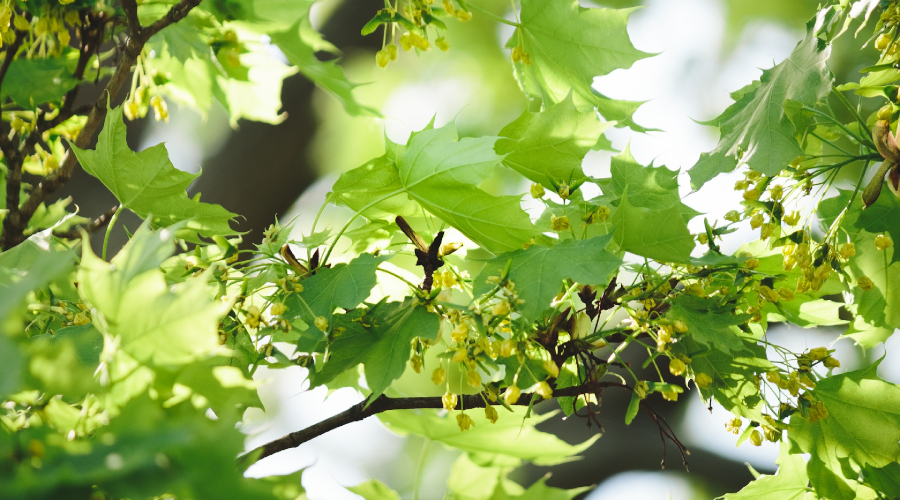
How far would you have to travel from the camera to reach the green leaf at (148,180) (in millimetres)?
637

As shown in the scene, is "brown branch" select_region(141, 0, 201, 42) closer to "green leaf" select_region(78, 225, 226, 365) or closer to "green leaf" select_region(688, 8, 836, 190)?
"green leaf" select_region(78, 225, 226, 365)

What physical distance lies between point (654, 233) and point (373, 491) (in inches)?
16.5

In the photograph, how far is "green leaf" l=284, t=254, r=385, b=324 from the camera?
51cm

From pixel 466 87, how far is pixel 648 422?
159 cm

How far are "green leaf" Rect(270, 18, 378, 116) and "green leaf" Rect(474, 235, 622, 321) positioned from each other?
21.8 inches

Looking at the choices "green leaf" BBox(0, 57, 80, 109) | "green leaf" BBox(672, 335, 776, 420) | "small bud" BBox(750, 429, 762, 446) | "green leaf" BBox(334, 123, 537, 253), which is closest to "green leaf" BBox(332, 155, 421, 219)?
"green leaf" BBox(334, 123, 537, 253)

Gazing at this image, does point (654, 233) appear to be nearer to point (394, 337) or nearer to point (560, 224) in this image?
point (560, 224)

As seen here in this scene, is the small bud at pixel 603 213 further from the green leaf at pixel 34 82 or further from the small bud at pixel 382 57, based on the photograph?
the green leaf at pixel 34 82

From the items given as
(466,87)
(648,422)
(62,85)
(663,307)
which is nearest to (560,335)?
(663,307)

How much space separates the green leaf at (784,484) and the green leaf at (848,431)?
3 centimetres

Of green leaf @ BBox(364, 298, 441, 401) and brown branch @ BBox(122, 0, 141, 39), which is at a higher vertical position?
brown branch @ BBox(122, 0, 141, 39)

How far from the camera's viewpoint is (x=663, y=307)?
61 cm

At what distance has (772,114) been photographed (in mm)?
658

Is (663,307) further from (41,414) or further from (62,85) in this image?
(62,85)
